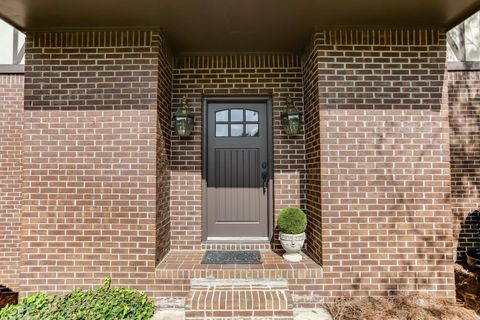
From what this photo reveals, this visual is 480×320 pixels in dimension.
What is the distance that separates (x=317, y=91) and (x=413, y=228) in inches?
70.0

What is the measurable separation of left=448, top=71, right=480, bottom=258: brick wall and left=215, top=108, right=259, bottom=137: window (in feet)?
9.76

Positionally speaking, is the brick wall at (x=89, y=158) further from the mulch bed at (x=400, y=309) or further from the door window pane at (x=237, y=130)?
the mulch bed at (x=400, y=309)

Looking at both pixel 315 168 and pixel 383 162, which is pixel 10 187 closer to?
pixel 315 168

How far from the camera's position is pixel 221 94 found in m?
3.70

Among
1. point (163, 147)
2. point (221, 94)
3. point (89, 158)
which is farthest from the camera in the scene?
point (221, 94)

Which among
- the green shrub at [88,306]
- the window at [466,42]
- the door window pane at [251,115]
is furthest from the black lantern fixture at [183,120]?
the window at [466,42]

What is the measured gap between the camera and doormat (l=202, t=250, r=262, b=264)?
321 centimetres

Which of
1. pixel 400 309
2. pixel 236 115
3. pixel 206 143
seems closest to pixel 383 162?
pixel 400 309

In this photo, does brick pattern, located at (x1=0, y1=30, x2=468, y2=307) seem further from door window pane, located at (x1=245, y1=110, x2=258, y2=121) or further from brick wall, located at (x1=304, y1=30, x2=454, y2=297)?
door window pane, located at (x1=245, y1=110, x2=258, y2=121)

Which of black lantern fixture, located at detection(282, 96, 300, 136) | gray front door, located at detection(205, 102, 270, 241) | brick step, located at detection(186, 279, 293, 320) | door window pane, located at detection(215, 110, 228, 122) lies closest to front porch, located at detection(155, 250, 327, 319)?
brick step, located at detection(186, 279, 293, 320)

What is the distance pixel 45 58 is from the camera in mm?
3109

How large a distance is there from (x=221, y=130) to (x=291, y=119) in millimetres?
958

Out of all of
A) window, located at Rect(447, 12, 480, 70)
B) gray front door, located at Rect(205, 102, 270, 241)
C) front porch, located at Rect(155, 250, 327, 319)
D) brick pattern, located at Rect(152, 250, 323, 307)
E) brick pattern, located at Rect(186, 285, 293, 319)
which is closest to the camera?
brick pattern, located at Rect(186, 285, 293, 319)

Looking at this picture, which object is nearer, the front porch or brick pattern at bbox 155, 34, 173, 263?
the front porch
